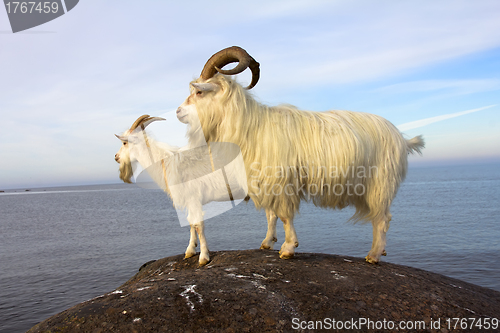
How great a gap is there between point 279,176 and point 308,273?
4.92 feet

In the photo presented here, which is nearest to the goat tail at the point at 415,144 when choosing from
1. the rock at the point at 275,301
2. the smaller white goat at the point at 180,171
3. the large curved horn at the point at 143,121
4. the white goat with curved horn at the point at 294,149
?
the white goat with curved horn at the point at 294,149

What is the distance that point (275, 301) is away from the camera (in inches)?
165

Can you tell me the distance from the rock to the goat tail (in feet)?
7.17

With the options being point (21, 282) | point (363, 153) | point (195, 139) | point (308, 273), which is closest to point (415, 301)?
point (308, 273)

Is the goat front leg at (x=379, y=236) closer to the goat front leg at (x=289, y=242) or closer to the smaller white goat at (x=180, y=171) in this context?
the goat front leg at (x=289, y=242)

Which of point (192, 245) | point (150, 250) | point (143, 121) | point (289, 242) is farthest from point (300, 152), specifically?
point (150, 250)

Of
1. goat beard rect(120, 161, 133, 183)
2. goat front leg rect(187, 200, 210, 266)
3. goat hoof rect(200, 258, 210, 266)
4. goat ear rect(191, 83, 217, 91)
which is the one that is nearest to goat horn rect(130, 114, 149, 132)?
goat beard rect(120, 161, 133, 183)

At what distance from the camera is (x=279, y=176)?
5.45m

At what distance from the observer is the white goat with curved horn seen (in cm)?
549

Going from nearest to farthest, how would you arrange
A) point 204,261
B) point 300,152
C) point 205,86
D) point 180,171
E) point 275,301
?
point 275,301, point 205,86, point 300,152, point 204,261, point 180,171

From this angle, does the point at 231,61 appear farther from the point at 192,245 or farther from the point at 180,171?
the point at 192,245

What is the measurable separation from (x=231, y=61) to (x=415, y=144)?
3599 millimetres

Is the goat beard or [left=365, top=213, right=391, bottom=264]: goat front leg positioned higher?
the goat beard

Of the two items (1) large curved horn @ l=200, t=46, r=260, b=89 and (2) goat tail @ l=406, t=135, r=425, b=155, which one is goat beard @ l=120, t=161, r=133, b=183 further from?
(2) goat tail @ l=406, t=135, r=425, b=155
